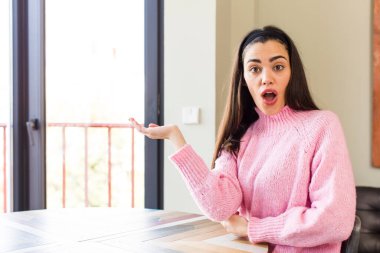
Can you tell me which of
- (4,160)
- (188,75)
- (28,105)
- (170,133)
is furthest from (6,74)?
(170,133)

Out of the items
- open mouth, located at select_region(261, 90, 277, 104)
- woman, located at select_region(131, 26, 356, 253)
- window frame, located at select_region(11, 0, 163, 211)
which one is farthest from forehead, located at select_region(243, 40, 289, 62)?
window frame, located at select_region(11, 0, 163, 211)

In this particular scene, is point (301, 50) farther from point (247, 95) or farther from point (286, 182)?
point (286, 182)

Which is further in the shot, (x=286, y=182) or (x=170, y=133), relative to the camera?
(x=170, y=133)

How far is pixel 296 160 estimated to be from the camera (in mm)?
1242

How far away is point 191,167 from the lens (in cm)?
131

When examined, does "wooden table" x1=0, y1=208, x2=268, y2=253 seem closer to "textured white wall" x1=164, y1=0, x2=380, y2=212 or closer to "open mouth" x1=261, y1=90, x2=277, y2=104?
"open mouth" x1=261, y1=90, x2=277, y2=104

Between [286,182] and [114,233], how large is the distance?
0.53 metres

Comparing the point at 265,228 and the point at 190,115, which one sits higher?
the point at 190,115

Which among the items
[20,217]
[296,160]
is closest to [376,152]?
[296,160]

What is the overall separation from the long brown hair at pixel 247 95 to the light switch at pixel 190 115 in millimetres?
1062

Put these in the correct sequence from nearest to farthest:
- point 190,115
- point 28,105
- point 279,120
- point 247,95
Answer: point 279,120, point 247,95, point 190,115, point 28,105

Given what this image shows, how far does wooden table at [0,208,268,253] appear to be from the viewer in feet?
3.97

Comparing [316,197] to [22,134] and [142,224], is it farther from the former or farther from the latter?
[22,134]

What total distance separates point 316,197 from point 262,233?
0.55 ft
